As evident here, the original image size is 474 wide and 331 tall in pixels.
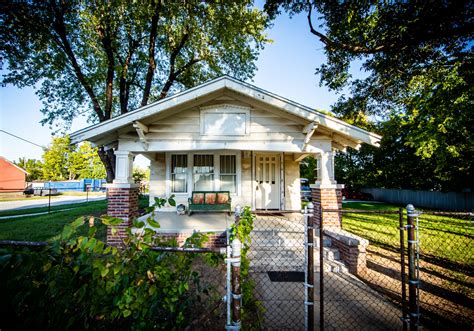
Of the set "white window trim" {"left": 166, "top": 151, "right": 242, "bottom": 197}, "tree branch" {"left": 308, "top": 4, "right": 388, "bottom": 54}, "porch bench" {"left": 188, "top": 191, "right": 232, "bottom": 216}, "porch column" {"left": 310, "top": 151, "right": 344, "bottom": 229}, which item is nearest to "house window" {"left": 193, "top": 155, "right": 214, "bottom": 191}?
"white window trim" {"left": 166, "top": 151, "right": 242, "bottom": 197}

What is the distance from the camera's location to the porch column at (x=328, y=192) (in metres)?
5.96

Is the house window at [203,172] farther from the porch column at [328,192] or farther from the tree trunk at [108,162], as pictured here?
the tree trunk at [108,162]

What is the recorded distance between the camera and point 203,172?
8445 mm

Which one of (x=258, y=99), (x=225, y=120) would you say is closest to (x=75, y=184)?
(x=225, y=120)

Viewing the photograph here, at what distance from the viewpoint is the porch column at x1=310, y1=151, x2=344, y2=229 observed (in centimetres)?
596

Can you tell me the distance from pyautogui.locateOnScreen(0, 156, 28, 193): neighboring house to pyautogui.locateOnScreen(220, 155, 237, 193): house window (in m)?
40.1

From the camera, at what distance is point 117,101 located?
42.9 feet

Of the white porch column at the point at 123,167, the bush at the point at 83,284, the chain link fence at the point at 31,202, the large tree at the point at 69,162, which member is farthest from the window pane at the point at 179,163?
the large tree at the point at 69,162

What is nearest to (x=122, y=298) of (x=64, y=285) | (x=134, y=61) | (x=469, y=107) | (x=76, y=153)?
(x=64, y=285)

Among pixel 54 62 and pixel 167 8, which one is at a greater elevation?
pixel 167 8

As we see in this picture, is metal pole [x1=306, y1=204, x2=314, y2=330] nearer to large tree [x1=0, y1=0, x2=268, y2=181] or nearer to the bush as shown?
the bush

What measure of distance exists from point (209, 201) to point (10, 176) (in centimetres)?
4206

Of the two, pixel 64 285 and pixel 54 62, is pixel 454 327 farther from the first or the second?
pixel 54 62

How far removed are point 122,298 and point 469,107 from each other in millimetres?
13257
